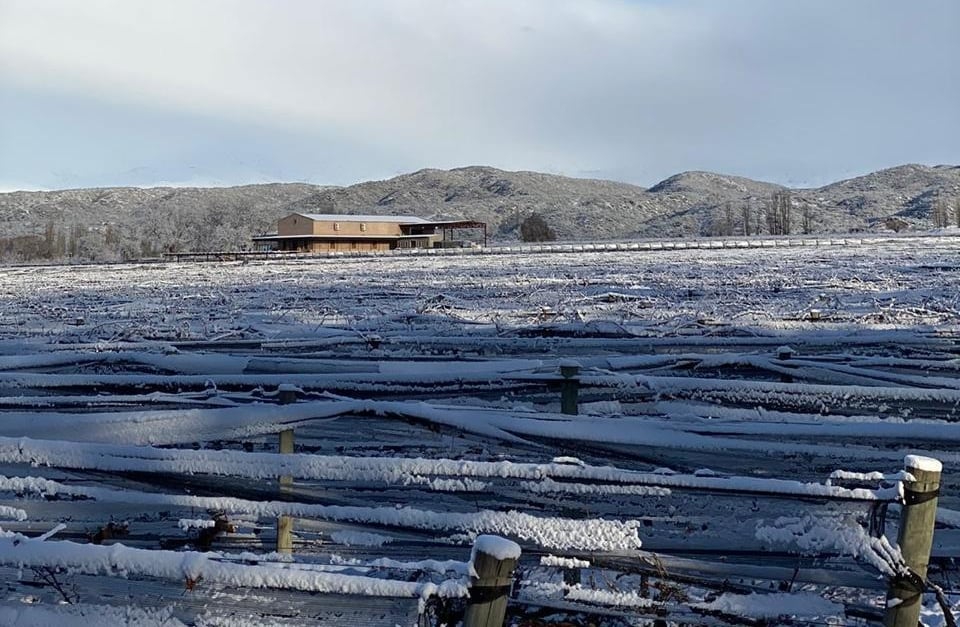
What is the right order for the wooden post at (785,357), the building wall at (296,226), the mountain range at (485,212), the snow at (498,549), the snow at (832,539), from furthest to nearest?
1. the mountain range at (485,212)
2. the building wall at (296,226)
3. the wooden post at (785,357)
4. the snow at (832,539)
5. the snow at (498,549)

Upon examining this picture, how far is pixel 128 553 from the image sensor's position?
246 cm

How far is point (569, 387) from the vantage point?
391 centimetres

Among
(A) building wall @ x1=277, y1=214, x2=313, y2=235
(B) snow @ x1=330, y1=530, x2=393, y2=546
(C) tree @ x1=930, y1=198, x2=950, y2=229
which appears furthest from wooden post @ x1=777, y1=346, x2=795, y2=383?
(C) tree @ x1=930, y1=198, x2=950, y2=229

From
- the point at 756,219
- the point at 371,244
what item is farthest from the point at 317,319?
the point at 756,219

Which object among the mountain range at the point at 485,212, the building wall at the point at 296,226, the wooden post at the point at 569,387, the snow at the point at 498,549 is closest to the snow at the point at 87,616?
the snow at the point at 498,549

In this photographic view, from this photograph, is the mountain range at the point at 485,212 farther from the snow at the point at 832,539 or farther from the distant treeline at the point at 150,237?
the snow at the point at 832,539

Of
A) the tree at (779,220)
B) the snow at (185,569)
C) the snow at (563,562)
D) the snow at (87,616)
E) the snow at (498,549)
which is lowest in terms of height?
the snow at (87,616)

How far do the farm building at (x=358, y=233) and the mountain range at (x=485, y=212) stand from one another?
17.6 m

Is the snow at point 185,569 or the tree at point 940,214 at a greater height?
the tree at point 940,214

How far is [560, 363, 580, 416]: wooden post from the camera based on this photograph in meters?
3.89

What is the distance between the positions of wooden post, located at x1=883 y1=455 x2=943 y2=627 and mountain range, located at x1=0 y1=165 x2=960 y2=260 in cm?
9255

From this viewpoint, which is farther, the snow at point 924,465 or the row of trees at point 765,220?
the row of trees at point 765,220

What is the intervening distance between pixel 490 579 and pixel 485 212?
15236 cm

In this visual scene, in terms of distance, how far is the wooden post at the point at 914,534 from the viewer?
2373mm
